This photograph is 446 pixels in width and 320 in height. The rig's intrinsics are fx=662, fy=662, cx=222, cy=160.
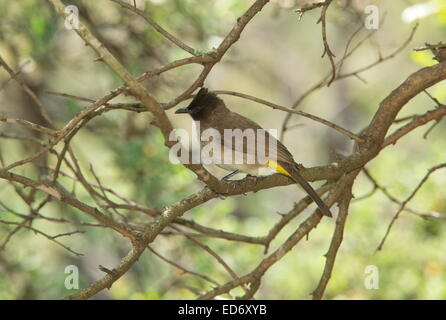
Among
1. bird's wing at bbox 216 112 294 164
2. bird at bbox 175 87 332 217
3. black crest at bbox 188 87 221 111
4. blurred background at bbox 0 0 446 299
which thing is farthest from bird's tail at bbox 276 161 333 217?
blurred background at bbox 0 0 446 299

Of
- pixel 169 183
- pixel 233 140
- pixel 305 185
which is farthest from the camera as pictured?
pixel 169 183

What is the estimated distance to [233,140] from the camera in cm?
420

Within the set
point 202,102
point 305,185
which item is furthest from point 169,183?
point 305,185

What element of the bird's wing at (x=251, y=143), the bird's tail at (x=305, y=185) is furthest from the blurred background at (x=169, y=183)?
the bird's tail at (x=305, y=185)

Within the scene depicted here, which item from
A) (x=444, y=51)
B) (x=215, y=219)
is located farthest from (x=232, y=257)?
(x=444, y=51)

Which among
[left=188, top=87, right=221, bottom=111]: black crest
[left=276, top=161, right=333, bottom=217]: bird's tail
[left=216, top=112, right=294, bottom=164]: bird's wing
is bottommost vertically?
[left=276, top=161, right=333, bottom=217]: bird's tail

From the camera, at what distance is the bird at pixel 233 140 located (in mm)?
4020

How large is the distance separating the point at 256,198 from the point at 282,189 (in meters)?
2.05

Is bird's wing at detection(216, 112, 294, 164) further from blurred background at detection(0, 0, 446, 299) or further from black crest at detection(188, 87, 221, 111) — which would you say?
blurred background at detection(0, 0, 446, 299)

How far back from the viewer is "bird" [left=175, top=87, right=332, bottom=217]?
4.02m

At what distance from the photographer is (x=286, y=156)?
12.9ft

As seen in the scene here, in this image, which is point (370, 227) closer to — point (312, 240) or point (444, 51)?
point (312, 240)

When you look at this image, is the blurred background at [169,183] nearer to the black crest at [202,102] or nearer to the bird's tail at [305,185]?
the black crest at [202,102]

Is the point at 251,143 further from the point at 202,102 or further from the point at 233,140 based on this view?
the point at 202,102
